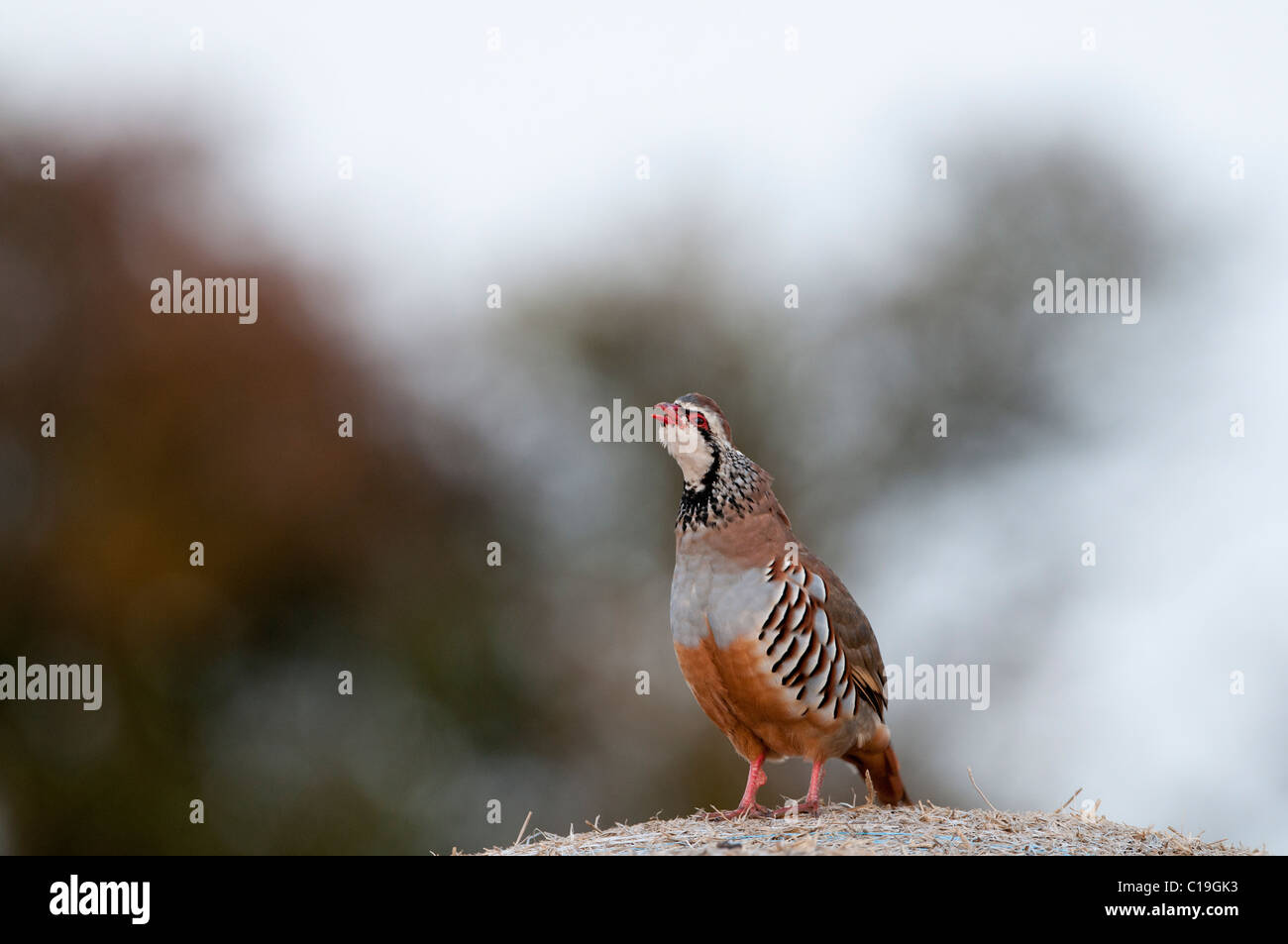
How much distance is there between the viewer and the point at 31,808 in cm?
1352

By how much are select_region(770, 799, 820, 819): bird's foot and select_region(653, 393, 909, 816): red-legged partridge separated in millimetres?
14

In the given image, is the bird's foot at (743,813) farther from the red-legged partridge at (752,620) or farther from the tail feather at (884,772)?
the tail feather at (884,772)

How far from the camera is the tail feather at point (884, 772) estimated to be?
22.5 ft

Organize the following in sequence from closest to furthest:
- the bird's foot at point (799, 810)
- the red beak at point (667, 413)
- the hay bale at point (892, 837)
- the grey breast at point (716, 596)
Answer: the hay bale at point (892, 837) < the bird's foot at point (799, 810) < the grey breast at point (716, 596) < the red beak at point (667, 413)

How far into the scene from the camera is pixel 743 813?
6133mm

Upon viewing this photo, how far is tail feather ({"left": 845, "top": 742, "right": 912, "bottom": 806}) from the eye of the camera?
6.85m

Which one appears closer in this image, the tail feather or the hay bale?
the hay bale

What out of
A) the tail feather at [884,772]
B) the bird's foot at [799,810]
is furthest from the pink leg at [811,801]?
the tail feather at [884,772]

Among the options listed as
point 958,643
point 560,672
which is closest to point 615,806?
point 560,672

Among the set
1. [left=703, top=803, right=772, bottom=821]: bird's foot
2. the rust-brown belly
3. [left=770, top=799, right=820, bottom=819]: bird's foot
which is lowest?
[left=703, top=803, right=772, bottom=821]: bird's foot

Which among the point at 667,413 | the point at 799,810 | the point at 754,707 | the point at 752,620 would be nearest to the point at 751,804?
the point at 799,810

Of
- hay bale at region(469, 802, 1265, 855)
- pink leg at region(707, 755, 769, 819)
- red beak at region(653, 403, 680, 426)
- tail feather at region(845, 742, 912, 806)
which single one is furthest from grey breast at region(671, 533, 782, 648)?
tail feather at region(845, 742, 912, 806)

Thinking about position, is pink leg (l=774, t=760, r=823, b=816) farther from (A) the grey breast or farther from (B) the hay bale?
(A) the grey breast

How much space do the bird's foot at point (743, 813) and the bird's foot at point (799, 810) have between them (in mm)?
87
